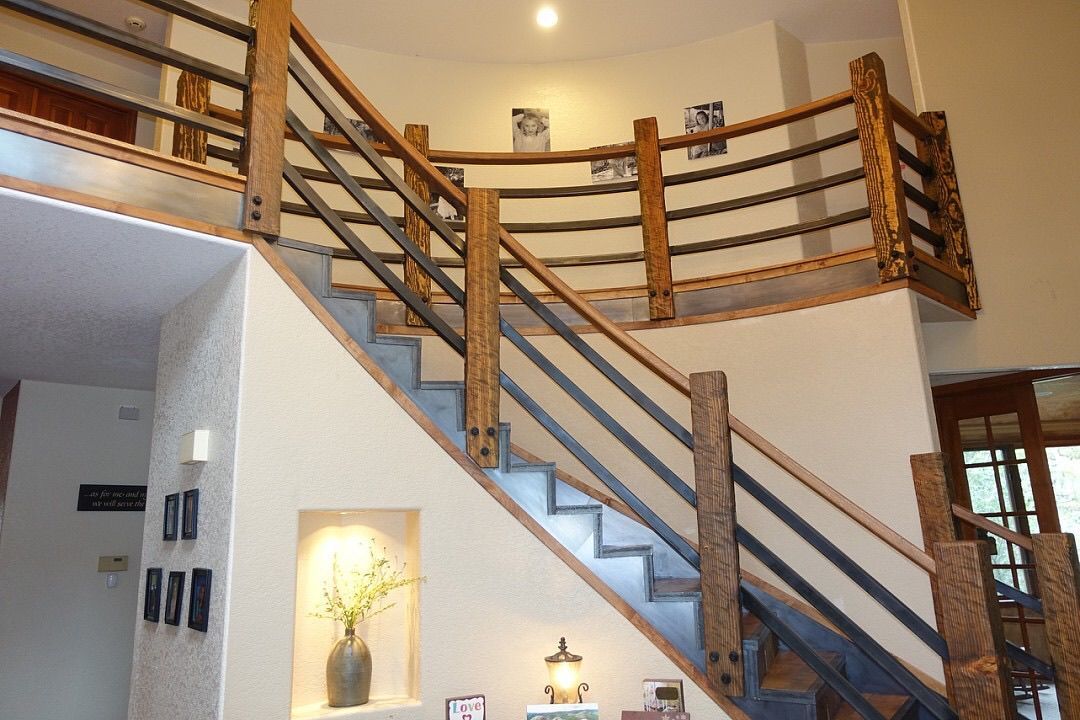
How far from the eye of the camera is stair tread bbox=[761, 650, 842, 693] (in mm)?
2592

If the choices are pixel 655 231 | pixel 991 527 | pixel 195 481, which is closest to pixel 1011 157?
pixel 655 231

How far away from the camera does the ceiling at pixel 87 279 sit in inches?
102

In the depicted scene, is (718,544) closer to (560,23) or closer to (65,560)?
(65,560)

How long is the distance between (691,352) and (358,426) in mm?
2114

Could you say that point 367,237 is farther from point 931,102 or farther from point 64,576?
point 931,102

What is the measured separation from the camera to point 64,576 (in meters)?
4.56

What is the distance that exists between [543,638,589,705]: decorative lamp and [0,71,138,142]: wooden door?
460 cm

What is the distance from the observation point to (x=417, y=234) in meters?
4.39

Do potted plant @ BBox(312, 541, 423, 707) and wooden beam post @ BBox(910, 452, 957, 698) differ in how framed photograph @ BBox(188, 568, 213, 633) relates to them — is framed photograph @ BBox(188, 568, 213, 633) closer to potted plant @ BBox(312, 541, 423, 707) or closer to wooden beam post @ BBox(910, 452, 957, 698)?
potted plant @ BBox(312, 541, 423, 707)

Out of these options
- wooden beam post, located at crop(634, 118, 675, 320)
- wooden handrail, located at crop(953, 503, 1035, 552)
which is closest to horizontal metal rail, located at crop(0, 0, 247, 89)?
wooden beam post, located at crop(634, 118, 675, 320)

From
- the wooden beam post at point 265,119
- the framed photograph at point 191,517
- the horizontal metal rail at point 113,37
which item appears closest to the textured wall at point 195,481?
the framed photograph at point 191,517

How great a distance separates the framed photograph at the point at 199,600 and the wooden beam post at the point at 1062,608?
2.70 metres

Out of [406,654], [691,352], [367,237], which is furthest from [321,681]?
[367,237]

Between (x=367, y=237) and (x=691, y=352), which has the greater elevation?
(x=367, y=237)
